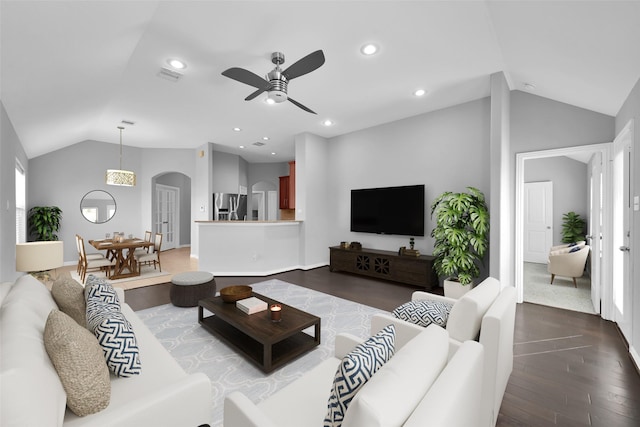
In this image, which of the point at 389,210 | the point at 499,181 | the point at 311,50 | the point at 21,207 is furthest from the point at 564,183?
the point at 21,207

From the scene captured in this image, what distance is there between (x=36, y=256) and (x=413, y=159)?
590 cm

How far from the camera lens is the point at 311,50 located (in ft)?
9.36

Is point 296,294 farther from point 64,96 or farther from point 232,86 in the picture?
point 64,96

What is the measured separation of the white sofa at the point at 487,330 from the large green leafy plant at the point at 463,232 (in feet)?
6.30

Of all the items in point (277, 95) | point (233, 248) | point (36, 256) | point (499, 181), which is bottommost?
point (233, 248)

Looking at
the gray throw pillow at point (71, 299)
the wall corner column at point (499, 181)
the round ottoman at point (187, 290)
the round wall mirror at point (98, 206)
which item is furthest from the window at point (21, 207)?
the wall corner column at point (499, 181)

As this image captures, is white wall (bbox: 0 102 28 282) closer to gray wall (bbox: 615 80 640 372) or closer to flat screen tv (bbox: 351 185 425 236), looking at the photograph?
flat screen tv (bbox: 351 185 425 236)

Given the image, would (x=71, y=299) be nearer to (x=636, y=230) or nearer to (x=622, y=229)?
(x=636, y=230)

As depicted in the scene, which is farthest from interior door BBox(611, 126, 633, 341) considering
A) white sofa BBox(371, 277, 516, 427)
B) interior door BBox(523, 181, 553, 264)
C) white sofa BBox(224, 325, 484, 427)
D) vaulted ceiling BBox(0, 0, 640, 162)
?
interior door BBox(523, 181, 553, 264)

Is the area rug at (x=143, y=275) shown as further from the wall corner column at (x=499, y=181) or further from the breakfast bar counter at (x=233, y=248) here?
the wall corner column at (x=499, y=181)

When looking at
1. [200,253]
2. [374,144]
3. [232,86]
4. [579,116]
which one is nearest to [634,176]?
[579,116]

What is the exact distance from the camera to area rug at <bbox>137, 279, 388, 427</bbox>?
2018 millimetres

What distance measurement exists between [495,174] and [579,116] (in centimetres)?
121

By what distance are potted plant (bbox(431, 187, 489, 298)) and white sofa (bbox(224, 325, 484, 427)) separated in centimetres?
280
